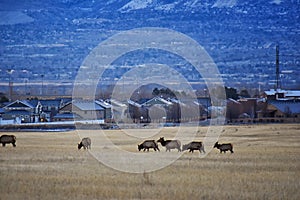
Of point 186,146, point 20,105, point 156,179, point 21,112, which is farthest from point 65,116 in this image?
point 156,179

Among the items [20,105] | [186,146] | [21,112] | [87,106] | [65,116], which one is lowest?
[186,146]

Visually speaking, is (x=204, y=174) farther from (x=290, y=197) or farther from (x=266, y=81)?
(x=266, y=81)

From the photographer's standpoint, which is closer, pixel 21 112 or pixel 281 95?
pixel 21 112

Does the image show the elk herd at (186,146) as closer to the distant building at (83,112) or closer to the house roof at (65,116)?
the distant building at (83,112)

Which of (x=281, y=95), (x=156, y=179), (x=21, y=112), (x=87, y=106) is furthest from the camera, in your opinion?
(x=281, y=95)

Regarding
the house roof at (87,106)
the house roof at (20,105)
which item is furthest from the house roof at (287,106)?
the house roof at (20,105)

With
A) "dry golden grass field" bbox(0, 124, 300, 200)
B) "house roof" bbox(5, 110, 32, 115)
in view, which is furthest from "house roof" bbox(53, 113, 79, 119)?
"dry golden grass field" bbox(0, 124, 300, 200)

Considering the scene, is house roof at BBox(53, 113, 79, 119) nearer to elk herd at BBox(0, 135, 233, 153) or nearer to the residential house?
the residential house

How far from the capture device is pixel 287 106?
7369cm

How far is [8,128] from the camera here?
58.2 metres

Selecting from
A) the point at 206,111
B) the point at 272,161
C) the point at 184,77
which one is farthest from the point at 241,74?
the point at 272,161

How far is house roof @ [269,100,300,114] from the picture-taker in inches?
2863

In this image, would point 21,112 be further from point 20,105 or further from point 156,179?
point 156,179

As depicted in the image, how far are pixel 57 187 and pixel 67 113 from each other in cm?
6111
